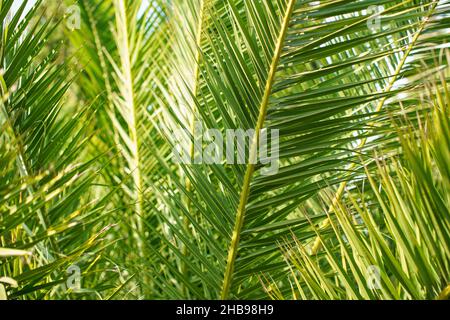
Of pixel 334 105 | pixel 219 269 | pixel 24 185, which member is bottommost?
pixel 219 269

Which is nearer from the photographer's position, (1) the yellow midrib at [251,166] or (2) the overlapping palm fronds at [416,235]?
(2) the overlapping palm fronds at [416,235]

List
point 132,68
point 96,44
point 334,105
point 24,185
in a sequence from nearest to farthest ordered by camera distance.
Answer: point 24,185 → point 334,105 → point 132,68 → point 96,44

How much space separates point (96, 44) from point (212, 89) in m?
1.68

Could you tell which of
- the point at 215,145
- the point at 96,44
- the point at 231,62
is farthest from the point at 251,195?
the point at 96,44

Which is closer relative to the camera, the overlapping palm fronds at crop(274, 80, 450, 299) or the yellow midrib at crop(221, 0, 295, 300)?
the overlapping palm fronds at crop(274, 80, 450, 299)

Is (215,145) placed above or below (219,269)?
above

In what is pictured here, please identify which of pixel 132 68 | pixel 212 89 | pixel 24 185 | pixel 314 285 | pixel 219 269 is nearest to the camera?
pixel 24 185

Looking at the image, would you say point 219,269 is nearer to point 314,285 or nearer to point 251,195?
point 251,195

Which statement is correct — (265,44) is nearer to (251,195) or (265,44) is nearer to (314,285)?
(251,195)

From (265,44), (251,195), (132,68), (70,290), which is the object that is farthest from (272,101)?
(132,68)

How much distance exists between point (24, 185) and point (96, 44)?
2.33m

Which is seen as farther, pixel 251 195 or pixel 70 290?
pixel 251 195

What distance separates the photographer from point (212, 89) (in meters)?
1.97

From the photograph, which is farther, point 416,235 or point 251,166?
point 251,166
